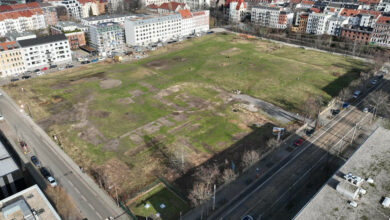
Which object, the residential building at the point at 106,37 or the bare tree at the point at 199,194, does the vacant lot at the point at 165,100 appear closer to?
the bare tree at the point at 199,194

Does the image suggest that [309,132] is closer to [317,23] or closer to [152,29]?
[152,29]

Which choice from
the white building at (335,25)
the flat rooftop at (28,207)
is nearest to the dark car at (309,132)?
the flat rooftop at (28,207)

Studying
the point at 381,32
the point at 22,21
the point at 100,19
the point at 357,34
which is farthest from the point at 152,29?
the point at 381,32

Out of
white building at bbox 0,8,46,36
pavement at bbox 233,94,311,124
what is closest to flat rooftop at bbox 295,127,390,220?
pavement at bbox 233,94,311,124

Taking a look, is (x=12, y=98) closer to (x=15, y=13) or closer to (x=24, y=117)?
(x=24, y=117)

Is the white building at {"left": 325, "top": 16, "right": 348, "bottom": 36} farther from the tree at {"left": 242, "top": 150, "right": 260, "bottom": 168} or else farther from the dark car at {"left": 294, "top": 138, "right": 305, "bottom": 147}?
the tree at {"left": 242, "top": 150, "right": 260, "bottom": 168}
